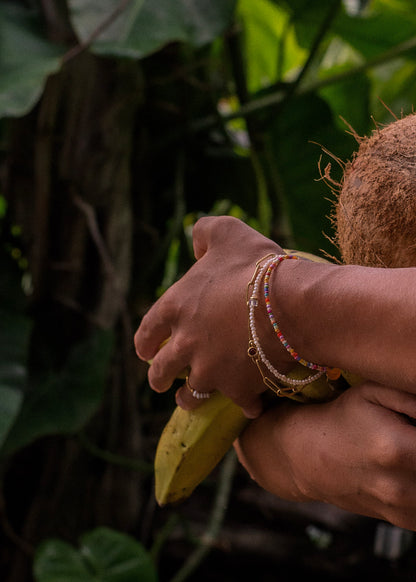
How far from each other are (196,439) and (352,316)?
0.17m

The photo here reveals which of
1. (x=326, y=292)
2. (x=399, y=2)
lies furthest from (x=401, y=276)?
(x=399, y=2)

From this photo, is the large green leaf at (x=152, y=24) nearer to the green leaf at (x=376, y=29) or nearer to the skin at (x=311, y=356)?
the green leaf at (x=376, y=29)

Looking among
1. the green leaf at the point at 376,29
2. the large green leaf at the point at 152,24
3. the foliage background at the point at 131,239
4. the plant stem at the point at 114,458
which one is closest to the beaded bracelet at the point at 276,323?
the large green leaf at the point at 152,24

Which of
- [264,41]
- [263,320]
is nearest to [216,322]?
[263,320]

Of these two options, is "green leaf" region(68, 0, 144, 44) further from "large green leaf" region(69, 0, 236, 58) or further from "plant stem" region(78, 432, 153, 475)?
"plant stem" region(78, 432, 153, 475)

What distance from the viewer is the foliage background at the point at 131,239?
3.59 ft

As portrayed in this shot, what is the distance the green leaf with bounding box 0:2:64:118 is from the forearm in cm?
63

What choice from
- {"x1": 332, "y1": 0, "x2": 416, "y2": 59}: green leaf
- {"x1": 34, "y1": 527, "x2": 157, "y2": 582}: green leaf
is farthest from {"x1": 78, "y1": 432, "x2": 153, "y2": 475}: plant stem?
{"x1": 332, "y1": 0, "x2": 416, "y2": 59}: green leaf

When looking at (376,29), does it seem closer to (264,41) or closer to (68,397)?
(264,41)

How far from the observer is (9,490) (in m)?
1.19

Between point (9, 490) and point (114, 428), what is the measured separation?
0.84ft

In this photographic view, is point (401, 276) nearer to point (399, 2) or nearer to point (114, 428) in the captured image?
point (114, 428)

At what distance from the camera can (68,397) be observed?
105 cm

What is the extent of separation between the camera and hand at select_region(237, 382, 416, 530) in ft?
0.97
